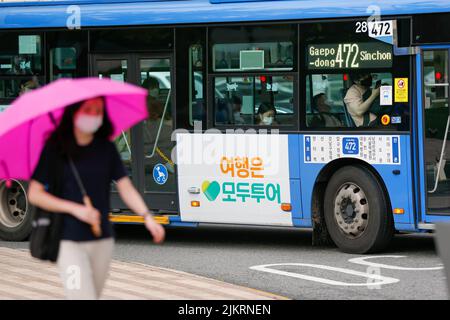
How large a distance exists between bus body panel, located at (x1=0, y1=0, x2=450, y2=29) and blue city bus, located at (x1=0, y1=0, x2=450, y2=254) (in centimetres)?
1

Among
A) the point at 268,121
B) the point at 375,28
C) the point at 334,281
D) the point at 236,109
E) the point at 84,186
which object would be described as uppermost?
the point at 375,28

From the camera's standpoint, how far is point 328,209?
14.0 metres

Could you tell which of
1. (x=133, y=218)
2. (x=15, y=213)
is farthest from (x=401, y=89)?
(x=15, y=213)

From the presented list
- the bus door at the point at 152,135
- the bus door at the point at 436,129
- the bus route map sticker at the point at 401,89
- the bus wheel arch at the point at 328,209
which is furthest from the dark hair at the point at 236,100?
the bus door at the point at 436,129

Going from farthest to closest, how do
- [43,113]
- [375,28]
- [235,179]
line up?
[235,179] → [375,28] → [43,113]

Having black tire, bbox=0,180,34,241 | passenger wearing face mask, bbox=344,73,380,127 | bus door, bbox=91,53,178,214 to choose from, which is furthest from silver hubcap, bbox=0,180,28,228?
passenger wearing face mask, bbox=344,73,380,127

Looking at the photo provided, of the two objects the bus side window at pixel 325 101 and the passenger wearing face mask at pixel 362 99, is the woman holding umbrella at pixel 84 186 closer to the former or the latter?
the passenger wearing face mask at pixel 362 99

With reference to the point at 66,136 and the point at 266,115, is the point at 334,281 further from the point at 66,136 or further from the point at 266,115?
the point at 66,136

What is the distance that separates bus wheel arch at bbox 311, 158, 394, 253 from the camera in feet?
44.6

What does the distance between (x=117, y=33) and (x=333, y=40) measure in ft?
9.46

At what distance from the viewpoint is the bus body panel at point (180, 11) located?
13508 millimetres

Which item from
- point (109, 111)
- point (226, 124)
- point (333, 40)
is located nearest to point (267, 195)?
point (226, 124)

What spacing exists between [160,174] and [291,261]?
2461 millimetres

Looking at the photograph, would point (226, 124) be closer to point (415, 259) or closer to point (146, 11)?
point (146, 11)
